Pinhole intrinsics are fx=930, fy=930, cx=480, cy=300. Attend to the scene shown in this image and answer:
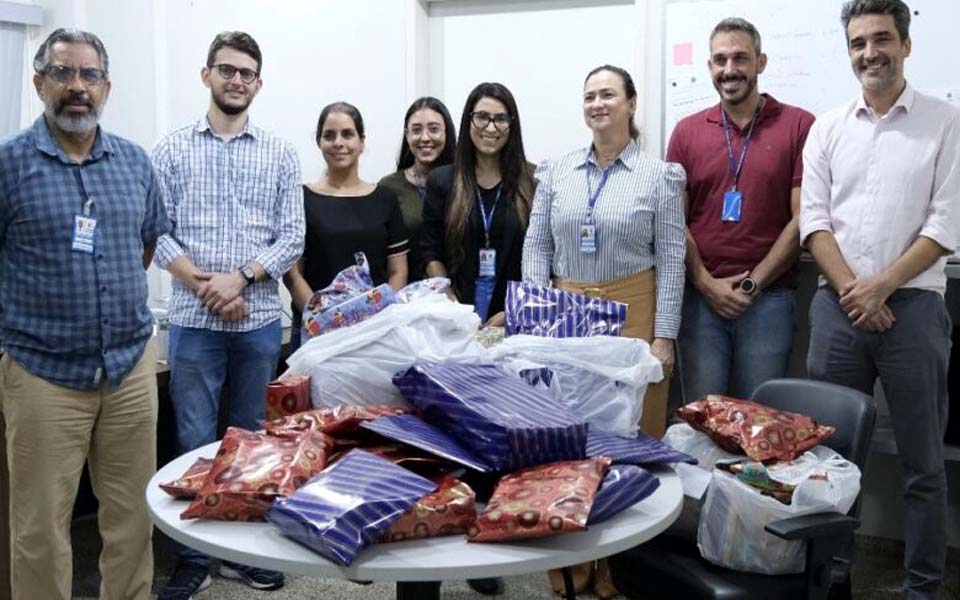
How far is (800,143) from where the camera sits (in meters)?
2.86

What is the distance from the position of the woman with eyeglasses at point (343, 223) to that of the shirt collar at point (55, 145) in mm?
815

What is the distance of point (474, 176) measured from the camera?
3.11 metres

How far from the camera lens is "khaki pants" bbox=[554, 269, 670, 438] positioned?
2805mm

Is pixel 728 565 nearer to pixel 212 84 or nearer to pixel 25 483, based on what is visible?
pixel 25 483

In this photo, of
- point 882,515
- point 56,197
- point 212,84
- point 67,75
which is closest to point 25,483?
point 56,197

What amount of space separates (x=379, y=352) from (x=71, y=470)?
3.59 feet

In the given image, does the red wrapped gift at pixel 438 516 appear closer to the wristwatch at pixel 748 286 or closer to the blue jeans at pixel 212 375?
the blue jeans at pixel 212 375

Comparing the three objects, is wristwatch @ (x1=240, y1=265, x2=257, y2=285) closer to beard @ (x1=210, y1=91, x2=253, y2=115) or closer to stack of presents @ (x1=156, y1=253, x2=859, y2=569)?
beard @ (x1=210, y1=91, x2=253, y2=115)

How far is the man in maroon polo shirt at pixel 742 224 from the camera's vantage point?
2842 mm

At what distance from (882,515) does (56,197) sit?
2922 millimetres

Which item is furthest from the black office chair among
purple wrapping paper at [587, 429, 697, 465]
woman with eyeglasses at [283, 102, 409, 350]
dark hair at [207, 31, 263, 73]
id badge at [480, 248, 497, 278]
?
dark hair at [207, 31, 263, 73]

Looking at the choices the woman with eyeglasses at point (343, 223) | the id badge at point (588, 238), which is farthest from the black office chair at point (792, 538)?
the woman with eyeglasses at point (343, 223)

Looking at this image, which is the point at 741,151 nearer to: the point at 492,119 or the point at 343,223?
the point at 492,119

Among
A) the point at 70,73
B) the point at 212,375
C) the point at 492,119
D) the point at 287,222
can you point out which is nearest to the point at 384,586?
the point at 212,375
